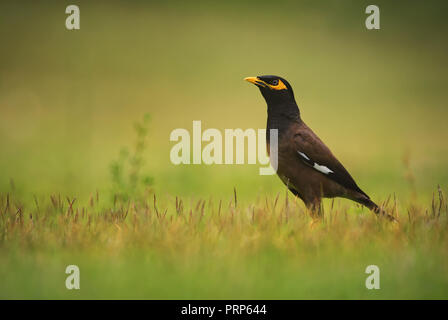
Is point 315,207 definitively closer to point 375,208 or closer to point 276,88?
point 375,208

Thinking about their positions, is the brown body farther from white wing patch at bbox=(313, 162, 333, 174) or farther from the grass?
the grass

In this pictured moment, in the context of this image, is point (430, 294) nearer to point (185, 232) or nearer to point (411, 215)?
point (411, 215)

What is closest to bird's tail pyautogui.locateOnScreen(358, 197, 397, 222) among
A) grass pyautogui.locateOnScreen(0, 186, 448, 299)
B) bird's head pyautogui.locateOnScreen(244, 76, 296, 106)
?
grass pyautogui.locateOnScreen(0, 186, 448, 299)

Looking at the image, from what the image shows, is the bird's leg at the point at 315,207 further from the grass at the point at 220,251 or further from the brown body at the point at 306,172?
the grass at the point at 220,251

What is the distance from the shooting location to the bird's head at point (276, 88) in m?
6.68

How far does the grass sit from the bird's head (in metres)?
1.38

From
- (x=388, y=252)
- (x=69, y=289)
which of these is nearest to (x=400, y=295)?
(x=388, y=252)

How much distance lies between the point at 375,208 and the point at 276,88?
5.88 ft

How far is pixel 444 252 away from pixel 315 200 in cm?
175

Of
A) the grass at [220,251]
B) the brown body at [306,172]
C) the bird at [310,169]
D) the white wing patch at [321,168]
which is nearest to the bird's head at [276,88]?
the bird at [310,169]

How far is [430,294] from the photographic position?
14.4ft

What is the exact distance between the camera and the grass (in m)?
4.35

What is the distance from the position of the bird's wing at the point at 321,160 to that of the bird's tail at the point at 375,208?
116 mm

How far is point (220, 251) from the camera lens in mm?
4816
